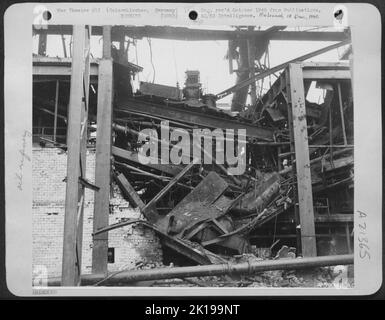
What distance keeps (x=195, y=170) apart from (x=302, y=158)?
1871 millimetres

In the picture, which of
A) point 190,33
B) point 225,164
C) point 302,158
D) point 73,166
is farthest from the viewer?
point 225,164

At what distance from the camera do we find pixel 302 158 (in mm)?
6605

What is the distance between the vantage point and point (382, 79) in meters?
4.18

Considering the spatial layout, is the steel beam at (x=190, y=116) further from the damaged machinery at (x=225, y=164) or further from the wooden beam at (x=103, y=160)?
the wooden beam at (x=103, y=160)

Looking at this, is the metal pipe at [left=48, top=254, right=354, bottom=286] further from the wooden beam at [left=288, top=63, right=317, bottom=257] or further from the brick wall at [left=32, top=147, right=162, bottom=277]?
the brick wall at [left=32, top=147, right=162, bottom=277]

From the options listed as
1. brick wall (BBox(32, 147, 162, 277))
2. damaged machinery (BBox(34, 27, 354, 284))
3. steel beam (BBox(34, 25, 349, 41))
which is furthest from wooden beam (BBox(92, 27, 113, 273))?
steel beam (BBox(34, 25, 349, 41))

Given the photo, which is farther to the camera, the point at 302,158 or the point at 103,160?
the point at 302,158

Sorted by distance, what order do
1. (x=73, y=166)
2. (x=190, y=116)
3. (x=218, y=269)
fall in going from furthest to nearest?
1. (x=190, y=116)
2. (x=218, y=269)
3. (x=73, y=166)

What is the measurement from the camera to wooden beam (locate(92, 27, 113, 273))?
5.86 meters

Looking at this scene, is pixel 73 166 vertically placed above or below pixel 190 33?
below

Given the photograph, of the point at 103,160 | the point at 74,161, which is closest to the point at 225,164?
the point at 103,160

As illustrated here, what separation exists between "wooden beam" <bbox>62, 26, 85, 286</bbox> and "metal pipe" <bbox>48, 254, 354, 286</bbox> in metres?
1.11

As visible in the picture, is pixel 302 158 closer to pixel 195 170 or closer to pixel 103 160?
pixel 195 170

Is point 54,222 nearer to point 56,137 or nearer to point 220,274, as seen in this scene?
point 56,137
